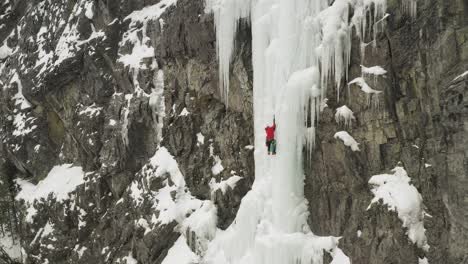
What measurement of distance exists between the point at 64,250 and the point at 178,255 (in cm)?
690

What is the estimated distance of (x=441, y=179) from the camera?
33.7 ft

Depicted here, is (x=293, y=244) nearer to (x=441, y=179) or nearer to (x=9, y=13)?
(x=441, y=179)

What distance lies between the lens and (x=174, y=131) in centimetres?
1734

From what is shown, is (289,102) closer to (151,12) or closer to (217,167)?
(217,167)

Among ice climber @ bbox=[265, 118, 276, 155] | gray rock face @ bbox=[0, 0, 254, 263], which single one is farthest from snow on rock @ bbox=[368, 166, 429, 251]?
gray rock face @ bbox=[0, 0, 254, 263]

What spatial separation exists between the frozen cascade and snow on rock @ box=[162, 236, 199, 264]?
1.52 m

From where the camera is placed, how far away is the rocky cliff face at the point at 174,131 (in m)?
10.4

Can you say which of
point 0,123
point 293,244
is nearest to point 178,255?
point 293,244

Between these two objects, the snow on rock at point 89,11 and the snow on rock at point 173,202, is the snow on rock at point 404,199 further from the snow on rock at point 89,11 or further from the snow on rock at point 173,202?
the snow on rock at point 89,11

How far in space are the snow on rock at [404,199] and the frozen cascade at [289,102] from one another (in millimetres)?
1731

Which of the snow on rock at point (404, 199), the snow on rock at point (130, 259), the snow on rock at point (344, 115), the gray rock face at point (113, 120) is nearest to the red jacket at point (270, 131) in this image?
the snow on rock at point (344, 115)

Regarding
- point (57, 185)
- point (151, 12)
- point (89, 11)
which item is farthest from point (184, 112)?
point (57, 185)

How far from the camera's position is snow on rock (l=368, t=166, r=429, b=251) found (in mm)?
10578

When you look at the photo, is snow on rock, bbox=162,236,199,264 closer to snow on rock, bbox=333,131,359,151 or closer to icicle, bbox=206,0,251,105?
icicle, bbox=206,0,251,105
